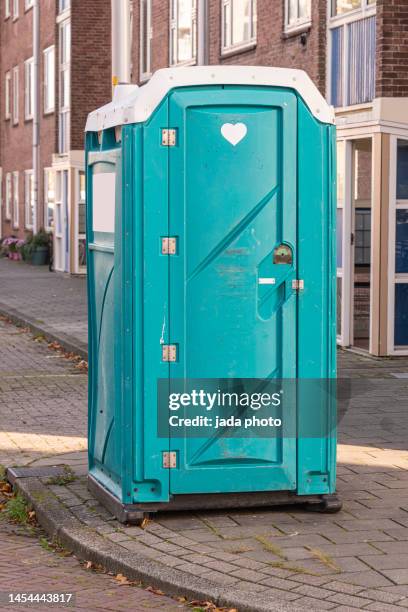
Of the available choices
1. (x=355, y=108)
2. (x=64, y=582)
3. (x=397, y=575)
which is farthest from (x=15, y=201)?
(x=397, y=575)

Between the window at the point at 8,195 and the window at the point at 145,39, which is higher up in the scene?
the window at the point at 145,39

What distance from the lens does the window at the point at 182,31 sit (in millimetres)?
24891

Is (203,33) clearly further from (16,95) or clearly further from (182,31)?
(16,95)

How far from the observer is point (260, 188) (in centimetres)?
686

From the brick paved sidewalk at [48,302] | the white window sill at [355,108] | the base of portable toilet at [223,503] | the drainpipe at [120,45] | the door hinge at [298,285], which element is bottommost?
the brick paved sidewalk at [48,302]

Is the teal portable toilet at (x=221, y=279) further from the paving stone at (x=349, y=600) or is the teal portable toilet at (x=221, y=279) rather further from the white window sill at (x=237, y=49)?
the white window sill at (x=237, y=49)

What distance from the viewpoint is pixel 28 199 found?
134ft

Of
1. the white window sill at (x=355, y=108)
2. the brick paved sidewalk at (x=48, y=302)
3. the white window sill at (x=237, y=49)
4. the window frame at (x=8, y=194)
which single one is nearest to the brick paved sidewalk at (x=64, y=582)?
the brick paved sidewalk at (x=48, y=302)

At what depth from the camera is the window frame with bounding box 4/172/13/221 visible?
44156mm

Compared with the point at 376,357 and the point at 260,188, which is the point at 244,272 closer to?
the point at 260,188

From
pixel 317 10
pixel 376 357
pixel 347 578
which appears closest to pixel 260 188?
pixel 347 578

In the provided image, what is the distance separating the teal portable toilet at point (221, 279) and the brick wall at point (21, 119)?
28111 millimetres

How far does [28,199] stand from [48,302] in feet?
58.6

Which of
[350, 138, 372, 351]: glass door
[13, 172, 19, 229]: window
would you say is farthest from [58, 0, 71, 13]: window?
[350, 138, 372, 351]: glass door
